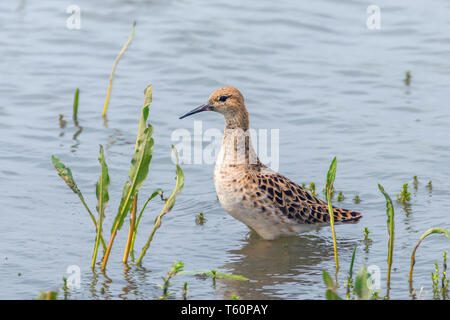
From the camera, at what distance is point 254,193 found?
8000mm

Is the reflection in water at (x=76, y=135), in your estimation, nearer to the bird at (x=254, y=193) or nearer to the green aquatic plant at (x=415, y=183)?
the bird at (x=254, y=193)

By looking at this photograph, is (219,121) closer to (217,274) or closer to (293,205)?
(293,205)

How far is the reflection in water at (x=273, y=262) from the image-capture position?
278 inches

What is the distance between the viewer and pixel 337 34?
594 inches

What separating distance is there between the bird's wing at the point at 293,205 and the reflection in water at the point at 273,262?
0.28 meters

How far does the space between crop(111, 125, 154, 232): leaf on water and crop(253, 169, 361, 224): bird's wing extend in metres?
1.68

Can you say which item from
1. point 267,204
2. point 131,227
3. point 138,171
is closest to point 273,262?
point 267,204

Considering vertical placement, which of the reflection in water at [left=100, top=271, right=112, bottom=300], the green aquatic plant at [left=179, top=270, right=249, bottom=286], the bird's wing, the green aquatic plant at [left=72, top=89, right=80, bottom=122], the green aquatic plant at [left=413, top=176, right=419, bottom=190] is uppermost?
the green aquatic plant at [left=72, top=89, right=80, bottom=122]

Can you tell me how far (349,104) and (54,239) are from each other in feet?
19.2

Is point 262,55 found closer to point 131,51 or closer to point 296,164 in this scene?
point 131,51

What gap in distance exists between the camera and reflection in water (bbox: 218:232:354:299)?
706cm

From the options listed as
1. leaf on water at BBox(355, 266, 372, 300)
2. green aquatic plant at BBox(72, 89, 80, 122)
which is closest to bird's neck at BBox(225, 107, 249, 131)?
leaf on water at BBox(355, 266, 372, 300)

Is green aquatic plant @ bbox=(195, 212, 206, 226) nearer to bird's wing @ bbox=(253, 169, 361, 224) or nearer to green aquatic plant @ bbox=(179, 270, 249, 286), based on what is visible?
bird's wing @ bbox=(253, 169, 361, 224)
